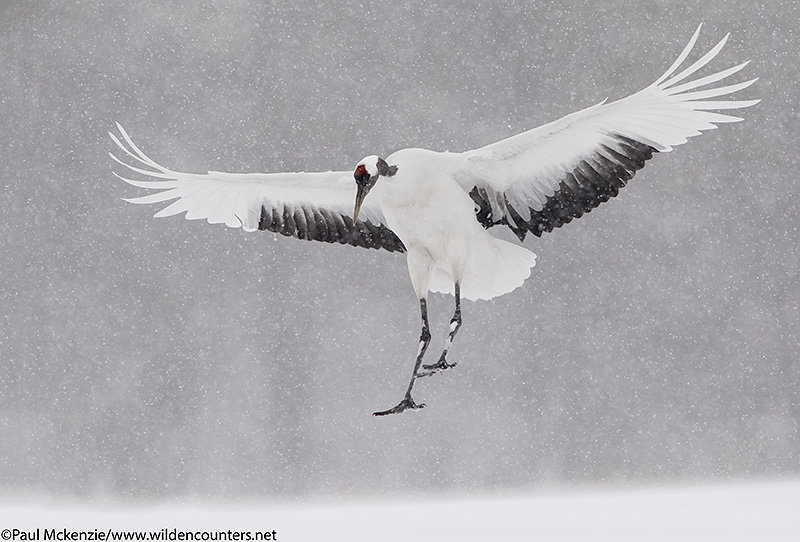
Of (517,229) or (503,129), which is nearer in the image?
(517,229)

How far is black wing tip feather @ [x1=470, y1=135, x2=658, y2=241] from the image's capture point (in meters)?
1.46

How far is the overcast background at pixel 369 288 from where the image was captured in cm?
342

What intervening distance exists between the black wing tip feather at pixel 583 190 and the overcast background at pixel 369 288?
1847 millimetres

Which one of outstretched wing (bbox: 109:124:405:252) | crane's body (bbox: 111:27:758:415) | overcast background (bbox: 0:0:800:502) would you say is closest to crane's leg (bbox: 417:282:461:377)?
crane's body (bbox: 111:27:758:415)

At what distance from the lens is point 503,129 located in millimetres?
3492

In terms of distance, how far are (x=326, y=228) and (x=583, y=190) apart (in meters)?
0.53

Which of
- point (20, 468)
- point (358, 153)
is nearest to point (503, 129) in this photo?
point (358, 153)

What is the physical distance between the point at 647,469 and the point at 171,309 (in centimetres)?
205

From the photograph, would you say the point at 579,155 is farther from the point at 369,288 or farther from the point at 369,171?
the point at 369,288

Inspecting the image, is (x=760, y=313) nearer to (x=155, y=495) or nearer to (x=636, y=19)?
(x=636, y=19)

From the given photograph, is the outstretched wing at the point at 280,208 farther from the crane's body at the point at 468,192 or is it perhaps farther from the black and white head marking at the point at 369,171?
the black and white head marking at the point at 369,171

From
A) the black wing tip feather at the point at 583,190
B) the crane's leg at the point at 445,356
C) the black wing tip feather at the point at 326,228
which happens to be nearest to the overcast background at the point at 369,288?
the black wing tip feather at the point at 326,228

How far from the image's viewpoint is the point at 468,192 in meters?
1.61

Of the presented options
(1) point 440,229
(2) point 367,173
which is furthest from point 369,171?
(1) point 440,229
